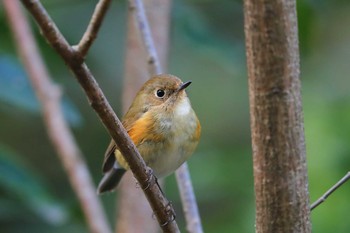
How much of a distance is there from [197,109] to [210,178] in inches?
62.9

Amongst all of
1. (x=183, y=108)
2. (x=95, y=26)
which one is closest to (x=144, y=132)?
(x=183, y=108)

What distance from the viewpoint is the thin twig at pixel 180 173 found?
2748mm

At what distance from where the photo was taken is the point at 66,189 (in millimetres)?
5359

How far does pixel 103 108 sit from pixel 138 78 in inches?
85.3

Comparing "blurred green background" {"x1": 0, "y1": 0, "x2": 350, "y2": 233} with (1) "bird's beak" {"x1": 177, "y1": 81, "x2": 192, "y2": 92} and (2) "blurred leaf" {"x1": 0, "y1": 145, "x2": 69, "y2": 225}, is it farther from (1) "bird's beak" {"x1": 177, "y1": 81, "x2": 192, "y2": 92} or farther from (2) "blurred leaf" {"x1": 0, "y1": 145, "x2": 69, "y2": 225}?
(1) "bird's beak" {"x1": 177, "y1": 81, "x2": 192, "y2": 92}

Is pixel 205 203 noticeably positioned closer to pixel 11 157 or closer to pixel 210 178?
pixel 210 178

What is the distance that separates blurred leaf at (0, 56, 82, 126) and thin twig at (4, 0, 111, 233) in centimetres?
12

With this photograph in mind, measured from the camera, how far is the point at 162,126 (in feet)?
10.7

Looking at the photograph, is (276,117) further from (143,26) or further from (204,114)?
(204,114)

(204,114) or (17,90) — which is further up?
(204,114)

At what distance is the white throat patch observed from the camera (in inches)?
132

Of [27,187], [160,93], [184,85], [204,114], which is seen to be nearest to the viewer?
[184,85]

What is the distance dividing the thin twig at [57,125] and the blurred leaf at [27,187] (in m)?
0.24

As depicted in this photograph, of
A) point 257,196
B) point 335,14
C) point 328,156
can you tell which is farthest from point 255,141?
point 335,14
